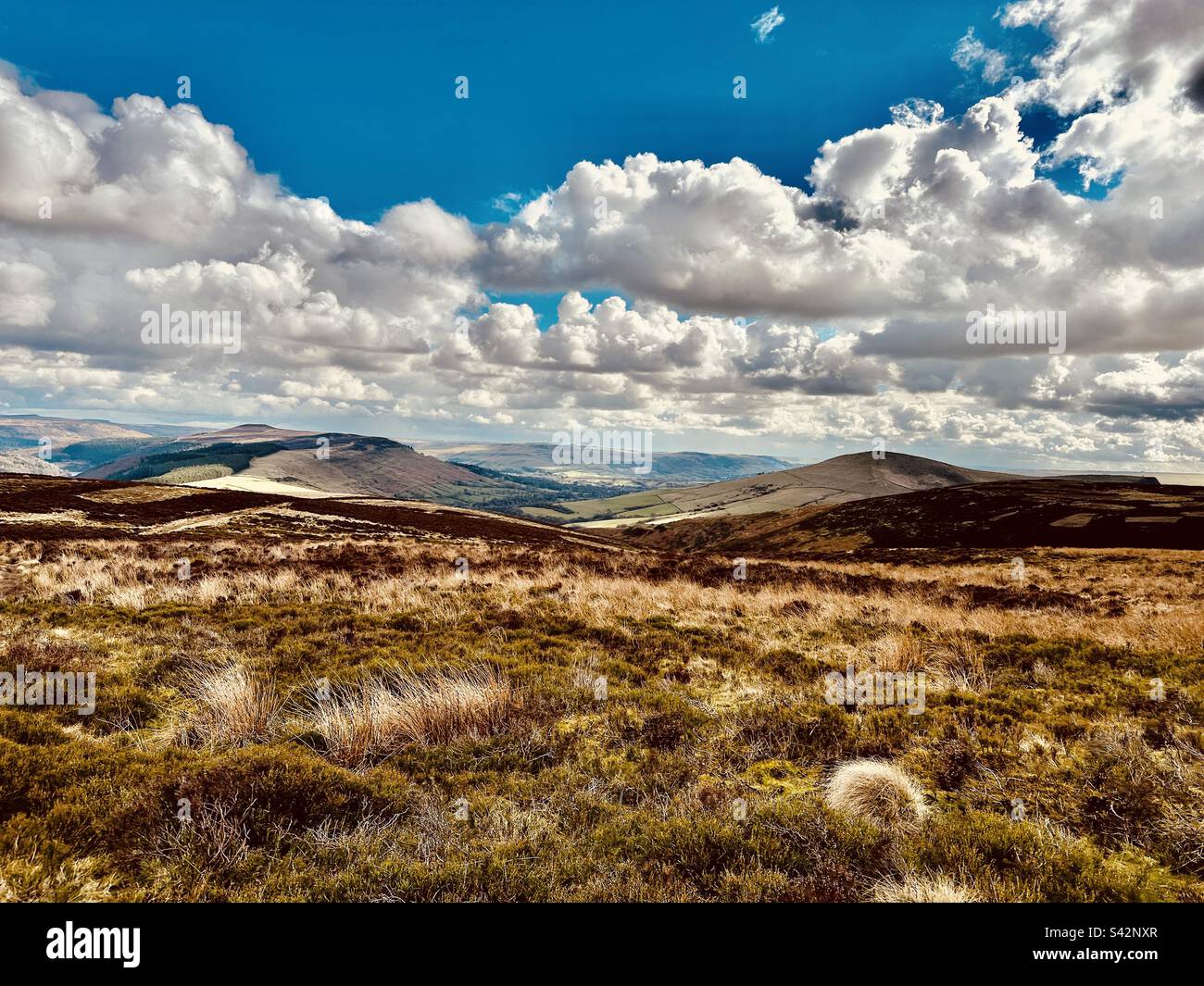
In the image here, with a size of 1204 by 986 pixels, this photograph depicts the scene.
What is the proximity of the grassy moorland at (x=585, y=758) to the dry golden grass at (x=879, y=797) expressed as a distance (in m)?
0.03

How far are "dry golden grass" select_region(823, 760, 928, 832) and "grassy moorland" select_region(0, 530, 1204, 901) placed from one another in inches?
1.3

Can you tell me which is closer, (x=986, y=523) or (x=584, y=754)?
(x=584, y=754)

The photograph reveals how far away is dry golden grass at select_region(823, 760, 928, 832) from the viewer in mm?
5367

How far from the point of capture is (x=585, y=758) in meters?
6.55

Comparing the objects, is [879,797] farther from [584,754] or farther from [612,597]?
[612,597]

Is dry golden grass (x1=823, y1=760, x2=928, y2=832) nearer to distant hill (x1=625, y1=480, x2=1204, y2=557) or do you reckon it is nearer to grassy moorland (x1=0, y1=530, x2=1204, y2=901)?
grassy moorland (x1=0, y1=530, x2=1204, y2=901)

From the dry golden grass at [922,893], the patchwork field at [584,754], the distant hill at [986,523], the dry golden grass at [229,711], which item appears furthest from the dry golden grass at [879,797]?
the distant hill at [986,523]

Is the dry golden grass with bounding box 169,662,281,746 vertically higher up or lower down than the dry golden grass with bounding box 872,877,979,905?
lower down

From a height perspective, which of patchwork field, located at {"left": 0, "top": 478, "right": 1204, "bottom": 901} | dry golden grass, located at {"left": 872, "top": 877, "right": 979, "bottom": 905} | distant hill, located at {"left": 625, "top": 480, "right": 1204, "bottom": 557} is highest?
dry golden grass, located at {"left": 872, "top": 877, "right": 979, "bottom": 905}

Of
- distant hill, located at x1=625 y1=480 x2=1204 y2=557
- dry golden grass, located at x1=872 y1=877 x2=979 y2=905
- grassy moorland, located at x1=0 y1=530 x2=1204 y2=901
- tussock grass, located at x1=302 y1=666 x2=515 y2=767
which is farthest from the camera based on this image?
distant hill, located at x1=625 y1=480 x2=1204 y2=557

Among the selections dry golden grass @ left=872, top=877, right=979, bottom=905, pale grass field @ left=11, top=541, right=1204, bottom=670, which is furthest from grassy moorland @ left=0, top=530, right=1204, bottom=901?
pale grass field @ left=11, top=541, right=1204, bottom=670

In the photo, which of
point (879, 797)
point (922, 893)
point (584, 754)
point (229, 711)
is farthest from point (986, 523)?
point (229, 711)

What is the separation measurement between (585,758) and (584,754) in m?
0.12

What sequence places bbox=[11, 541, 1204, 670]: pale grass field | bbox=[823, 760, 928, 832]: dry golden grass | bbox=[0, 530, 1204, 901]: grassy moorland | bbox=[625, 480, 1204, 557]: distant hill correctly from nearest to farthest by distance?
bbox=[0, 530, 1204, 901]: grassy moorland, bbox=[823, 760, 928, 832]: dry golden grass, bbox=[11, 541, 1204, 670]: pale grass field, bbox=[625, 480, 1204, 557]: distant hill
